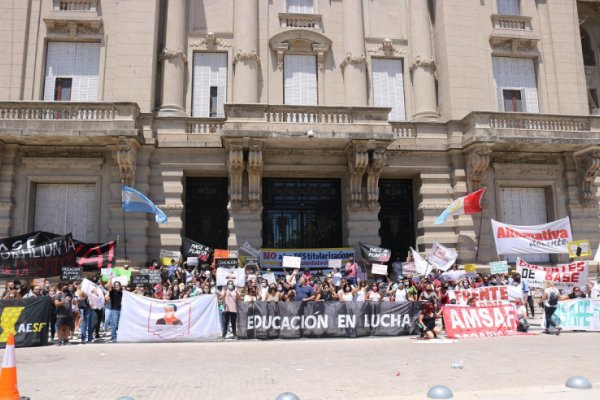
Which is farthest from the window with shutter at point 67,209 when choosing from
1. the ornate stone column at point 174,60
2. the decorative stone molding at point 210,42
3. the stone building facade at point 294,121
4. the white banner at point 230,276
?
the decorative stone molding at point 210,42

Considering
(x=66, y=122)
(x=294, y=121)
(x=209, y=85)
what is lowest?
(x=66, y=122)

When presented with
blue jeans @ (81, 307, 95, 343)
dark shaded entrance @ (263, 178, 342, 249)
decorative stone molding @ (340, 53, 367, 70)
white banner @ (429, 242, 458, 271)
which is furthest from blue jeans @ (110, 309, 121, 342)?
decorative stone molding @ (340, 53, 367, 70)

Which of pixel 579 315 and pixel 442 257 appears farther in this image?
pixel 442 257

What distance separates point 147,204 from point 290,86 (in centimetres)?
905

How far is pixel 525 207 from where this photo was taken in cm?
2381

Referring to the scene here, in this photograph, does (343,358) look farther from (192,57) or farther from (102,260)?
(192,57)

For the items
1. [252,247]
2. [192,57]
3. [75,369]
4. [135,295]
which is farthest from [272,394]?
[192,57]

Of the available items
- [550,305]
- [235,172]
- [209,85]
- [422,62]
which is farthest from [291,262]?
[422,62]

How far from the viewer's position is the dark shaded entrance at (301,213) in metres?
23.0

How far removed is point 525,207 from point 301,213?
10779mm

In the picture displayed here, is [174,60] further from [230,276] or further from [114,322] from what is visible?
[114,322]

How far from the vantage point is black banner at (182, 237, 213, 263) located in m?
20.5

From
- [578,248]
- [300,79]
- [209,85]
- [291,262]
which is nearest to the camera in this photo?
[291,262]

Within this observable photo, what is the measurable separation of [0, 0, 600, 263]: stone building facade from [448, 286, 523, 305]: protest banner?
14.9 feet
